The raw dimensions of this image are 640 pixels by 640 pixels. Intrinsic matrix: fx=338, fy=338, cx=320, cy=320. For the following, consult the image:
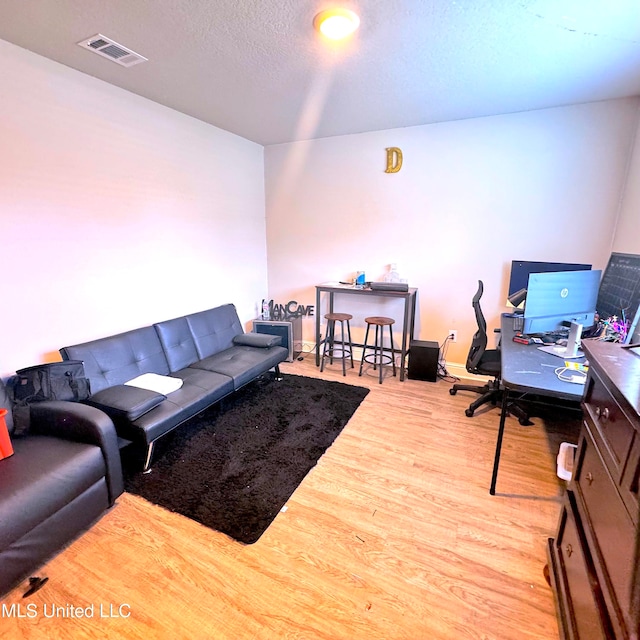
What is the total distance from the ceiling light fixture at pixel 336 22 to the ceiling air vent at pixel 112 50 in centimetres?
117

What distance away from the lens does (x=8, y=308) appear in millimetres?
2066

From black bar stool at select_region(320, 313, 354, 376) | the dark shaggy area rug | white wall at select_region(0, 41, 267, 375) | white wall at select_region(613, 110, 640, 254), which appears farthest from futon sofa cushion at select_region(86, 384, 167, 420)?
white wall at select_region(613, 110, 640, 254)

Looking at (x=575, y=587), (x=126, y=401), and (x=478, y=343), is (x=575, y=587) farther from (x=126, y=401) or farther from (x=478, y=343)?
(x=126, y=401)

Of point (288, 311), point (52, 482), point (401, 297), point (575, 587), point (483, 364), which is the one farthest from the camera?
point (288, 311)

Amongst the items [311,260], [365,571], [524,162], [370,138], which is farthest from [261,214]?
[365,571]

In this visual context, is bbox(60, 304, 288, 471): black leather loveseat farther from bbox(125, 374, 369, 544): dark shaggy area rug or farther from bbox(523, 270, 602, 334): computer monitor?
bbox(523, 270, 602, 334): computer monitor

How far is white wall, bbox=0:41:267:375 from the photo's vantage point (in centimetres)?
207

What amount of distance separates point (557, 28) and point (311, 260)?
293 cm

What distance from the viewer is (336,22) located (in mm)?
1697

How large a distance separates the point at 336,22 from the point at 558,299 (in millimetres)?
2075

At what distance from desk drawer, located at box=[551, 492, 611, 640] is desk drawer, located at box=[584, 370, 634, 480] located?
0.36 meters

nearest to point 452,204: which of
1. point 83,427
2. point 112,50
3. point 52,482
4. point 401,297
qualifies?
point 401,297

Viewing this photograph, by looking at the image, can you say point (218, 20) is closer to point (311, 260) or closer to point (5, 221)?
point (5, 221)

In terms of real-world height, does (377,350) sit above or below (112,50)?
below
